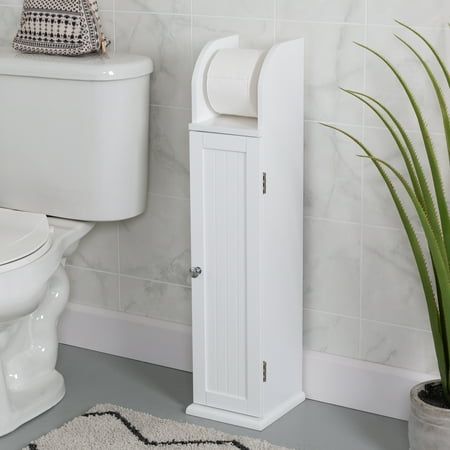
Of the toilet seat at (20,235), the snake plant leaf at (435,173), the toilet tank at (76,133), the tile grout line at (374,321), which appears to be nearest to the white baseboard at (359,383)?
the tile grout line at (374,321)

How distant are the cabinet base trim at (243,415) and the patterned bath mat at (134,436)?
7 centimetres

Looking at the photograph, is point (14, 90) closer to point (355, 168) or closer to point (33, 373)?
point (33, 373)

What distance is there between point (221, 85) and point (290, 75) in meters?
0.16

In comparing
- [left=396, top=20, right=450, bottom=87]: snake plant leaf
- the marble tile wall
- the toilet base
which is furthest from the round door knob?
[left=396, top=20, right=450, bottom=87]: snake plant leaf

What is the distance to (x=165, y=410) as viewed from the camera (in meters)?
2.47

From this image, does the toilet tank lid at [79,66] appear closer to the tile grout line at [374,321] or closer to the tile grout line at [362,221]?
the tile grout line at [362,221]

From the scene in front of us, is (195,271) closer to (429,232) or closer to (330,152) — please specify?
(330,152)

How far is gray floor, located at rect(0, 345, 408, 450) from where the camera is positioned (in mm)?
2307

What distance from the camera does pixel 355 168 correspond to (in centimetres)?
232

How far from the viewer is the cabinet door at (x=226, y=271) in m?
2.24

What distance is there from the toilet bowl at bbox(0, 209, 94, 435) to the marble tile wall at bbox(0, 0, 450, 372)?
29 centimetres

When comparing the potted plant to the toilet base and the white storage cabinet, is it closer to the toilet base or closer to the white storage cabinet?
the white storage cabinet

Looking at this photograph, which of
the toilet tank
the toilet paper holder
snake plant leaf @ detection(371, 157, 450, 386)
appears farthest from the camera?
the toilet tank

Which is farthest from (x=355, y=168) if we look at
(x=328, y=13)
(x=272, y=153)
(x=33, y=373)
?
(x=33, y=373)
